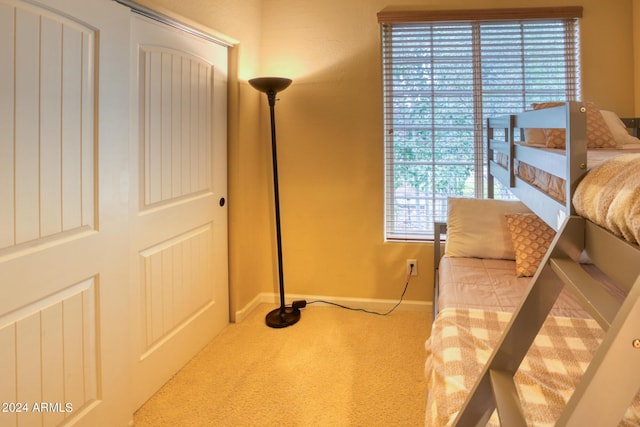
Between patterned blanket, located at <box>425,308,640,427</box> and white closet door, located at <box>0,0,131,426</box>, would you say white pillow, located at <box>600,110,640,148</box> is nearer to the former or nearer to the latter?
patterned blanket, located at <box>425,308,640,427</box>

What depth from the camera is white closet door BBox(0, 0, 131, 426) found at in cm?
118

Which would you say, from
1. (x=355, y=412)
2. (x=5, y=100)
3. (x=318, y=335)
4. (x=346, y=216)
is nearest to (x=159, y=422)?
(x=355, y=412)

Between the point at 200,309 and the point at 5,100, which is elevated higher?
the point at 5,100

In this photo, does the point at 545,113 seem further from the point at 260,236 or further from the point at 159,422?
the point at 260,236

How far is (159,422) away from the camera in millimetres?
1701

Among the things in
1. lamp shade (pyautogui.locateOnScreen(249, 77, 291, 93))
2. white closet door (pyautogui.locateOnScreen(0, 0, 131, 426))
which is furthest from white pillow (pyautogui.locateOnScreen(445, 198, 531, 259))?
white closet door (pyautogui.locateOnScreen(0, 0, 131, 426))

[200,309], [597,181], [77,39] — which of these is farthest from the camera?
[200,309]

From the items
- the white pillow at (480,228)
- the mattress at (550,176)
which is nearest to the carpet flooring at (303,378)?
the white pillow at (480,228)

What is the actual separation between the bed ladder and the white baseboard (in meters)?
1.96

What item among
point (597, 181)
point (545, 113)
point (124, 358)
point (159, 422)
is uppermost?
point (545, 113)

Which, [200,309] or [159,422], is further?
[200,309]

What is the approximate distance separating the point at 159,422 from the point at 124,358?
0.32 metres

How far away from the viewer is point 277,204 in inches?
106

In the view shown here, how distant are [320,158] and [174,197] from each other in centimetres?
118
